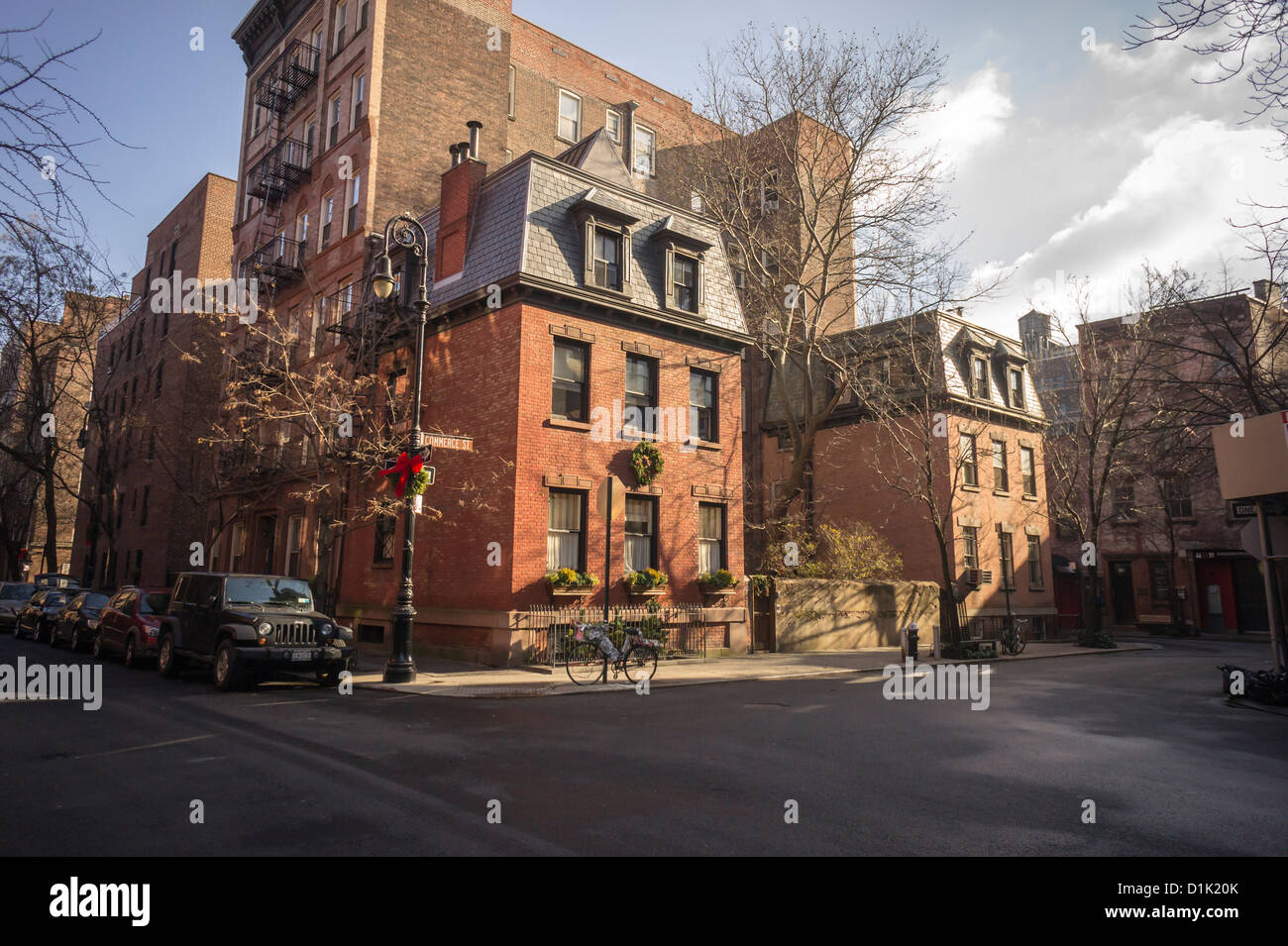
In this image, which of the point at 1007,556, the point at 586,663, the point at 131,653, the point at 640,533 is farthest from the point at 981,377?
the point at 131,653

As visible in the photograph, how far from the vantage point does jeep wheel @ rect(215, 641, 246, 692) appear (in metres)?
12.6

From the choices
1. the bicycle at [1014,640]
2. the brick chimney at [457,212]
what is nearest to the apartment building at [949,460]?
the bicycle at [1014,640]

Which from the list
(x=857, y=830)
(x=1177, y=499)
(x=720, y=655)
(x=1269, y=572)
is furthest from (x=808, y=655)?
(x=1177, y=499)

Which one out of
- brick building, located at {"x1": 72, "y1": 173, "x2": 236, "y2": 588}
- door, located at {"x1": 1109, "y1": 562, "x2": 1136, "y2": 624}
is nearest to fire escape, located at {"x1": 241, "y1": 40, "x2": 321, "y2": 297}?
brick building, located at {"x1": 72, "y1": 173, "x2": 236, "y2": 588}

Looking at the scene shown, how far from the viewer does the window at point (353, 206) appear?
25766 mm

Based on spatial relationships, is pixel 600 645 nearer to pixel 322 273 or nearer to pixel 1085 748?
pixel 1085 748

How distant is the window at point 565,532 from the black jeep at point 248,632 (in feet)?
18.8

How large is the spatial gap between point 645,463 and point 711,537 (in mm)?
3473

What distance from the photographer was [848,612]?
83.6 feet

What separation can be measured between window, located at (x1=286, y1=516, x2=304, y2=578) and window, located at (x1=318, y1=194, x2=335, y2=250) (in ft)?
31.7

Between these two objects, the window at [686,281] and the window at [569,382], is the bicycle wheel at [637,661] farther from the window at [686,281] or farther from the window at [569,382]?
the window at [686,281]

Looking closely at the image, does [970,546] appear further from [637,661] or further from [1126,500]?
Answer: [637,661]

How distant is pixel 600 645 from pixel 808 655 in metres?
9.73
